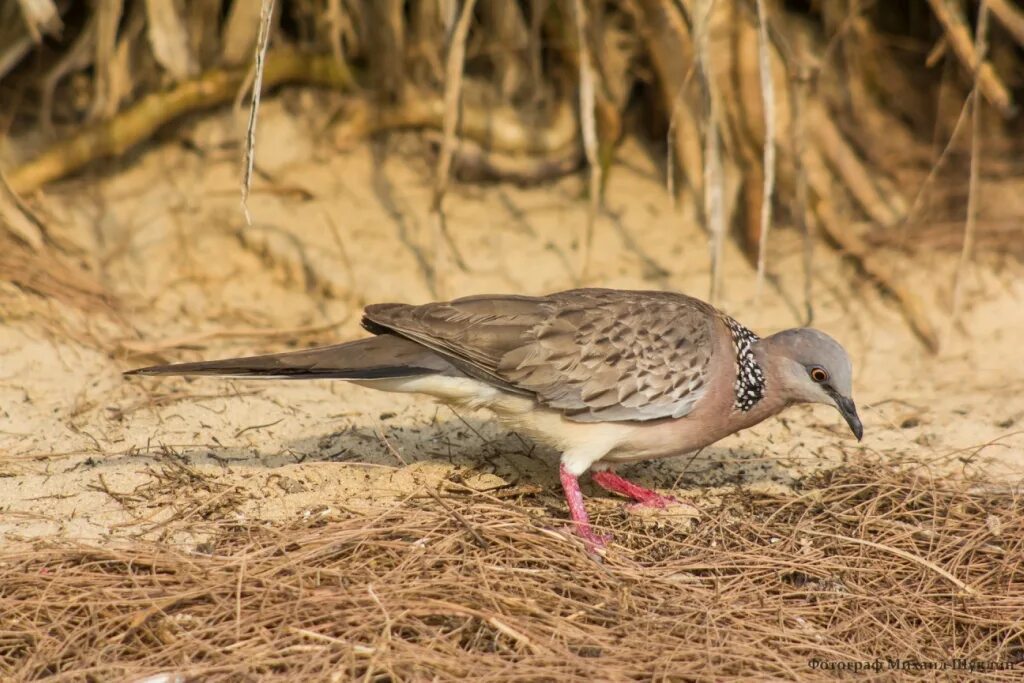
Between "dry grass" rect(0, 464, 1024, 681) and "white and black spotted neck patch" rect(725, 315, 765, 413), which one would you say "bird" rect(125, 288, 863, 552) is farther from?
"dry grass" rect(0, 464, 1024, 681)

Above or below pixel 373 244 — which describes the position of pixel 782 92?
above

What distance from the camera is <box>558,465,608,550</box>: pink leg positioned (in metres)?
4.22

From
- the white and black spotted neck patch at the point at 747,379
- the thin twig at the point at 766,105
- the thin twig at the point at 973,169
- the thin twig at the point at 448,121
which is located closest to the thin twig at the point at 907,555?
the white and black spotted neck patch at the point at 747,379

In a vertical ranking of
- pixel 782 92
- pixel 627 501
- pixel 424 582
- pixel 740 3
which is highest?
pixel 740 3

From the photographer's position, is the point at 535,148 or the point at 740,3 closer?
the point at 740,3

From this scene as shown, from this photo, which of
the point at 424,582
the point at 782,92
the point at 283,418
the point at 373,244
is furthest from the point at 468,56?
the point at 424,582

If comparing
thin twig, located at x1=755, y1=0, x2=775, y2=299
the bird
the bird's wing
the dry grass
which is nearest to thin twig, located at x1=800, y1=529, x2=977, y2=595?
the dry grass

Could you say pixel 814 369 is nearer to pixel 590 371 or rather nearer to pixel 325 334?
pixel 590 371

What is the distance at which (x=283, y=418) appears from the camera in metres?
5.18

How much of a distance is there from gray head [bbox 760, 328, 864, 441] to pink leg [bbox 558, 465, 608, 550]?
89 centimetres

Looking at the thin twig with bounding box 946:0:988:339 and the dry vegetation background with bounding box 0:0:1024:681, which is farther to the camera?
the thin twig with bounding box 946:0:988:339

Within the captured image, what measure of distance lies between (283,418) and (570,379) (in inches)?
56.1

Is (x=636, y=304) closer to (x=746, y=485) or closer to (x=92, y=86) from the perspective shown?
(x=746, y=485)

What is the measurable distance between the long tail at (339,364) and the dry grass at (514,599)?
1.58 ft
